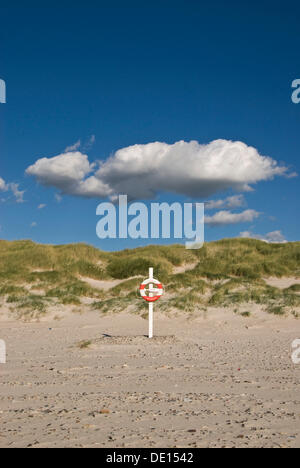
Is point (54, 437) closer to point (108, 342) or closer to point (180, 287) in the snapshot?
point (108, 342)

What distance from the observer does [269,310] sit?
637 inches

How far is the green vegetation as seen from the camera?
17.5 metres

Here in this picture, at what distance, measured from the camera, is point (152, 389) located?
24.9 ft

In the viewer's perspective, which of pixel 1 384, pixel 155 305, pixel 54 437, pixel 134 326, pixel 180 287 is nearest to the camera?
pixel 54 437

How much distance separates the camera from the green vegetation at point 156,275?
1748 centimetres

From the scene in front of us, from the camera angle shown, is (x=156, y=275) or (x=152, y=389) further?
(x=156, y=275)

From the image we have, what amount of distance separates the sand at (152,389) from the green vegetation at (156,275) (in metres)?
2.63

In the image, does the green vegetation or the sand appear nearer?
the sand

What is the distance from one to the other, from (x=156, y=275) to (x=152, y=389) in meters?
14.1

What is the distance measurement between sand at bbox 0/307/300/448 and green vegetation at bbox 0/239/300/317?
2630mm
